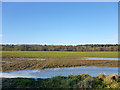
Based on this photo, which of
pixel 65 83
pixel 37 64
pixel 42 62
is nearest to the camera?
pixel 65 83

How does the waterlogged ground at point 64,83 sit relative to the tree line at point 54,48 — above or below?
below

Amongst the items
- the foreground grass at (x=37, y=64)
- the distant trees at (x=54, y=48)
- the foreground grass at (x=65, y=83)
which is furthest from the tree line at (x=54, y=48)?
the foreground grass at (x=65, y=83)

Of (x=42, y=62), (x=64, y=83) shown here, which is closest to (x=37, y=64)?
(x=42, y=62)

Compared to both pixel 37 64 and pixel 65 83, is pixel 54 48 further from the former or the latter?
pixel 65 83

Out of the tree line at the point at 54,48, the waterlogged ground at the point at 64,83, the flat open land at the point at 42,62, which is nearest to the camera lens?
the waterlogged ground at the point at 64,83

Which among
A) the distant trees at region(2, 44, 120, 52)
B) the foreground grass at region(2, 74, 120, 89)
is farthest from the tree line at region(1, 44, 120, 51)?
the foreground grass at region(2, 74, 120, 89)

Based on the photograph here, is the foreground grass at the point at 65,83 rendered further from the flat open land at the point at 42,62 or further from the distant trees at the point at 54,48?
the distant trees at the point at 54,48

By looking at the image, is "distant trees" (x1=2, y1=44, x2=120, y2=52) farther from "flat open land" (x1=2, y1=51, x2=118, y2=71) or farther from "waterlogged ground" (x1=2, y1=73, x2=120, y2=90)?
"waterlogged ground" (x1=2, y1=73, x2=120, y2=90)

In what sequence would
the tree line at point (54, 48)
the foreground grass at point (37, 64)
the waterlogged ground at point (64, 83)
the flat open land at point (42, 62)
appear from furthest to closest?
the tree line at point (54, 48), the flat open land at point (42, 62), the foreground grass at point (37, 64), the waterlogged ground at point (64, 83)

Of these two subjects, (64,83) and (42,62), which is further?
(42,62)

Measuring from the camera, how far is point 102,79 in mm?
2799

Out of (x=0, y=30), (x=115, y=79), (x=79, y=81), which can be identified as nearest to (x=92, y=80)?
(x=79, y=81)

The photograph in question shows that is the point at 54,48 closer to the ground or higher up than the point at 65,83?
higher up

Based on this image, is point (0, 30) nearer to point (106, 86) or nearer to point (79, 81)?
point (79, 81)
